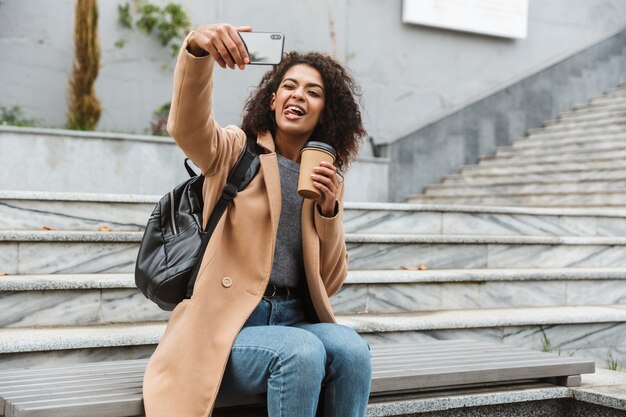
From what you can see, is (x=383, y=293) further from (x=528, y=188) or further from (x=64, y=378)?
(x=528, y=188)

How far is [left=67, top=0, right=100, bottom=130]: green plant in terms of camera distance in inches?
295

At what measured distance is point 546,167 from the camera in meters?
8.62

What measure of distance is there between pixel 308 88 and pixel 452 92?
294 inches

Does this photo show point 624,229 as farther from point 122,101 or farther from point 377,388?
point 122,101

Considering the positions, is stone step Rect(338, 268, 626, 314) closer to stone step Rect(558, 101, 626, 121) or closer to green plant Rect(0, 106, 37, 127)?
green plant Rect(0, 106, 37, 127)

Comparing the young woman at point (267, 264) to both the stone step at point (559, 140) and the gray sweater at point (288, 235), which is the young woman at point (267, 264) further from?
the stone step at point (559, 140)

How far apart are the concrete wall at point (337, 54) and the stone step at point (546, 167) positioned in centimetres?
80

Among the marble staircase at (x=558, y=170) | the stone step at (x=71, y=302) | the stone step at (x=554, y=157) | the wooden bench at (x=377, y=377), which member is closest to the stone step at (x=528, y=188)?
the marble staircase at (x=558, y=170)

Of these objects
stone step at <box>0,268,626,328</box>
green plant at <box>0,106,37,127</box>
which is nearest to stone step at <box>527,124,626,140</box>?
stone step at <box>0,268,626,328</box>

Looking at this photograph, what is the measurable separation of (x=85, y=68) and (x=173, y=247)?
18.0 feet

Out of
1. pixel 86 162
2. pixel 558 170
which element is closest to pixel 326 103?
pixel 86 162

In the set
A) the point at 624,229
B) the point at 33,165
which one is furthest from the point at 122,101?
the point at 624,229

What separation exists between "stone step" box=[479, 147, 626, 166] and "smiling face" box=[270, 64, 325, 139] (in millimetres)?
5841

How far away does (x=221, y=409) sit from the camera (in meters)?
2.71
